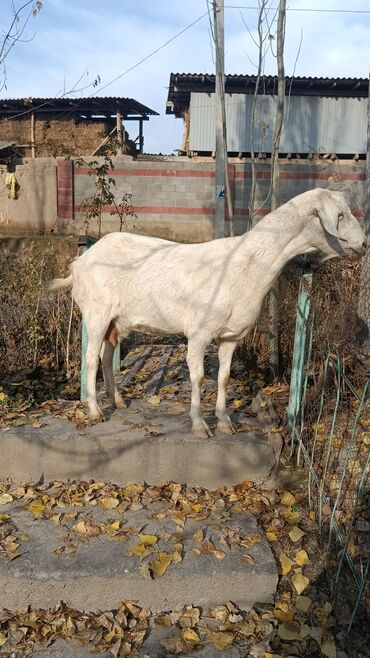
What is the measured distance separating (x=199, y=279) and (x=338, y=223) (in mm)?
968

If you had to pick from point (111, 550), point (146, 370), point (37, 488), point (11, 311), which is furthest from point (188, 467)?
point (11, 311)

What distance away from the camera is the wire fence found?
2695 mm

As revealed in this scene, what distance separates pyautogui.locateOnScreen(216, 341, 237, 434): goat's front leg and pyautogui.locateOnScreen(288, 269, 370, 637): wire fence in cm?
46

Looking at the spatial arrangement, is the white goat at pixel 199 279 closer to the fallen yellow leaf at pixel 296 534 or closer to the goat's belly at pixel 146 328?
the goat's belly at pixel 146 328

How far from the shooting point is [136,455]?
12.1 feet

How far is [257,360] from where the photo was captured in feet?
19.0

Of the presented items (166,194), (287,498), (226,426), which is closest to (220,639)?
(287,498)

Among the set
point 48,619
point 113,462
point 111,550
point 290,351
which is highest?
point 290,351

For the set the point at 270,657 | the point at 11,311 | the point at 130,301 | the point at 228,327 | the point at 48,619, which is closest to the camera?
the point at 270,657

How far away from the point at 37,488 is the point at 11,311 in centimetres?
307

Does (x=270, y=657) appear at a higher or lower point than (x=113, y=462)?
lower

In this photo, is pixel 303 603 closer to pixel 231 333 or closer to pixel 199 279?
pixel 231 333

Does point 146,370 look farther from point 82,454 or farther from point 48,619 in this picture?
point 48,619

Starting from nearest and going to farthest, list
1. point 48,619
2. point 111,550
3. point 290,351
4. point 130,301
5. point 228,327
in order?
1. point 48,619
2. point 111,550
3. point 228,327
4. point 130,301
5. point 290,351
